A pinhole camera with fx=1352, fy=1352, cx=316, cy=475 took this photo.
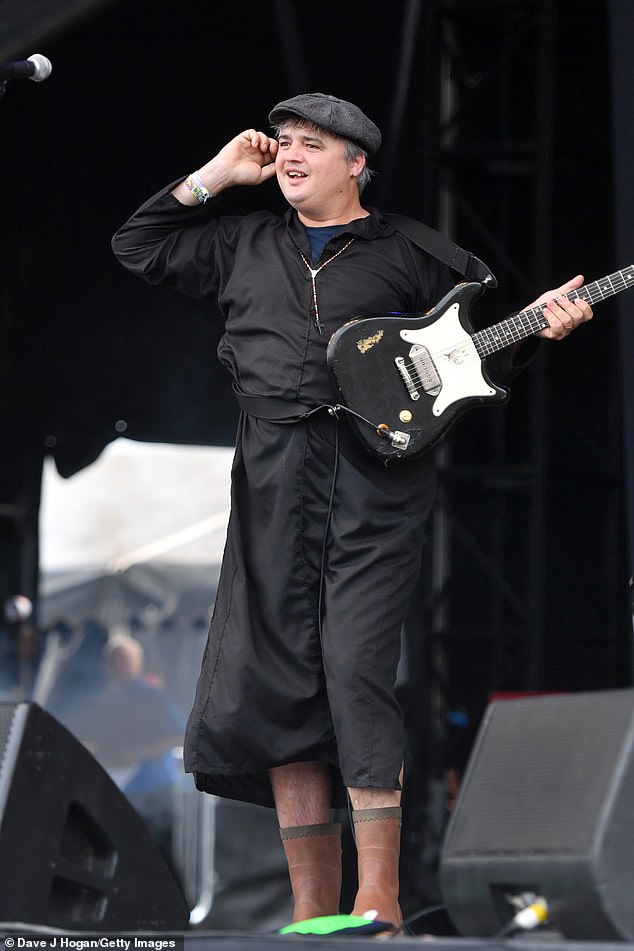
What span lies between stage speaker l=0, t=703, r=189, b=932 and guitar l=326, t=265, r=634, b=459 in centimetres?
82

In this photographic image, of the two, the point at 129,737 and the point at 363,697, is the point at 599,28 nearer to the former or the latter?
the point at 129,737

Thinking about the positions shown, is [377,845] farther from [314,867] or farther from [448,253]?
[448,253]

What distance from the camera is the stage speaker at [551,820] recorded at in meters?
1.66

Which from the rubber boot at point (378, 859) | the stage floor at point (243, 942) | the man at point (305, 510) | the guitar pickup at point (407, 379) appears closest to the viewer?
the stage floor at point (243, 942)

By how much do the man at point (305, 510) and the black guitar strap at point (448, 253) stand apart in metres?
0.03

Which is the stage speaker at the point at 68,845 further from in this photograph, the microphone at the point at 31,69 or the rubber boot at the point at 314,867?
the microphone at the point at 31,69

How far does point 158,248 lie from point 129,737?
4.32 meters

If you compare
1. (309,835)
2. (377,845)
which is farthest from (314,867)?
(377,845)

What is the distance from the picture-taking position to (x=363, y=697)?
2.50 m

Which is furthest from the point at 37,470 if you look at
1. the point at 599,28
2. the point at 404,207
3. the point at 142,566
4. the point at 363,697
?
the point at 363,697

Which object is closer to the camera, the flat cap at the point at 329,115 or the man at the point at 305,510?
the man at the point at 305,510

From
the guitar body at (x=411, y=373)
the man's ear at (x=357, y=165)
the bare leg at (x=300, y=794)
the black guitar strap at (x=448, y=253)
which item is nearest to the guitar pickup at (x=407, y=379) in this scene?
the guitar body at (x=411, y=373)

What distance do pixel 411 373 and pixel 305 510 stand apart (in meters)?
0.35

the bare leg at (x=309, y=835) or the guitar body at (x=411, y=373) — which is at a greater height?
the guitar body at (x=411, y=373)
